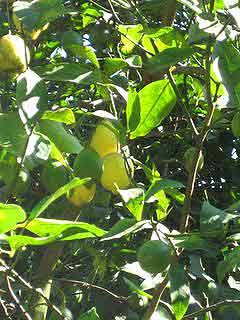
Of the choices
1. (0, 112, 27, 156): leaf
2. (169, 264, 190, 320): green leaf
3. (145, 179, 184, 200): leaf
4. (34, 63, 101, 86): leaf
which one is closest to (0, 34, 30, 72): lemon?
(34, 63, 101, 86): leaf

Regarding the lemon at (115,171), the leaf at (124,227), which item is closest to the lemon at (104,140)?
the lemon at (115,171)

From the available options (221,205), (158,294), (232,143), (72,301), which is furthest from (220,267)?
(232,143)

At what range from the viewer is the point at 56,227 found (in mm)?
633

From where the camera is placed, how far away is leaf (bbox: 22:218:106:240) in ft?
2.05

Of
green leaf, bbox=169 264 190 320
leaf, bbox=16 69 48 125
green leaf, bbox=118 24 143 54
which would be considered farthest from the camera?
green leaf, bbox=118 24 143 54

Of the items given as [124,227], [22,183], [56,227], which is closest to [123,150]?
[22,183]

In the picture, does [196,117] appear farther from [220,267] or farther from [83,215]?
[220,267]

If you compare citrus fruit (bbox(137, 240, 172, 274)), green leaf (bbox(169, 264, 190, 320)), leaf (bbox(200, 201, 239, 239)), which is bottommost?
green leaf (bbox(169, 264, 190, 320))

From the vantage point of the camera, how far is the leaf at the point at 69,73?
837mm

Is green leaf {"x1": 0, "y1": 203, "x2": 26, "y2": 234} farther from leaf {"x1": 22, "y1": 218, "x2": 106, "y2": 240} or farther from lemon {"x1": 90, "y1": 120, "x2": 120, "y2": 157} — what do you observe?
lemon {"x1": 90, "y1": 120, "x2": 120, "y2": 157}

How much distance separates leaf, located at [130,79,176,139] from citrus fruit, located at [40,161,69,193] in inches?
4.7

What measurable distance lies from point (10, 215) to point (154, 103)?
39 cm

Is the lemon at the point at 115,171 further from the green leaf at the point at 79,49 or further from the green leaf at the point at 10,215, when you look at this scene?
the green leaf at the point at 10,215

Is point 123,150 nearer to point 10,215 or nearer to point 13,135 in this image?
point 13,135
